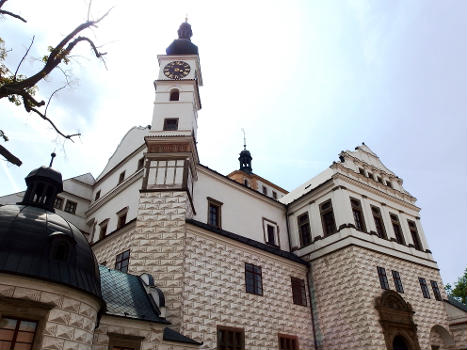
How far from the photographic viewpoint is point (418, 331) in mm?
18281

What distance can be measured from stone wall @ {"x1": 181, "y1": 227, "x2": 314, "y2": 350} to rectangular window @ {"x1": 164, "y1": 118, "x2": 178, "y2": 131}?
5.70 meters

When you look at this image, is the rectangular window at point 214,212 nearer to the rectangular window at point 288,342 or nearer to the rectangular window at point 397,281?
the rectangular window at point 288,342

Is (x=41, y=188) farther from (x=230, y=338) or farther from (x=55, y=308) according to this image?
(x=230, y=338)

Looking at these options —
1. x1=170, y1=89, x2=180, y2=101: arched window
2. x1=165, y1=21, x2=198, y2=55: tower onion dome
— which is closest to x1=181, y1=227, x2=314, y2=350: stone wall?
x1=170, y1=89, x2=180, y2=101: arched window

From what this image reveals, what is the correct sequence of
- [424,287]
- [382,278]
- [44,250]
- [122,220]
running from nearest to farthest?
1. [44,250]
2. [122,220]
3. [382,278]
4. [424,287]

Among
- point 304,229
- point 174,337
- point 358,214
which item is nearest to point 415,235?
point 358,214

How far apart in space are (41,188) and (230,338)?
8.96m

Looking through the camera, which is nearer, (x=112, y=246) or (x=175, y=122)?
(x=112, y=246)

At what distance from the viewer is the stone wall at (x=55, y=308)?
795cm

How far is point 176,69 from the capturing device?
2108 centimetres

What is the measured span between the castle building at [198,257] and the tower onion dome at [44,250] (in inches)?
1.4

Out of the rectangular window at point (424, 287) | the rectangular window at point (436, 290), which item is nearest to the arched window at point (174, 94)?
the rectangular window at point (424, 287)

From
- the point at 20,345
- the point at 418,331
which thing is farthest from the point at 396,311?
the point at 20,345

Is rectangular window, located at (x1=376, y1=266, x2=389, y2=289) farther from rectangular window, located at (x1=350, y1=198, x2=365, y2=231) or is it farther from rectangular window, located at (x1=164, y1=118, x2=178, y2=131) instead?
rectangular window, located at (x1=164, y1=118, x2=178, y2=131)
